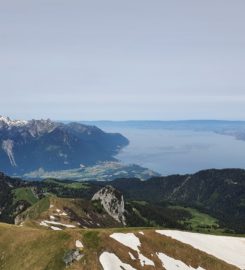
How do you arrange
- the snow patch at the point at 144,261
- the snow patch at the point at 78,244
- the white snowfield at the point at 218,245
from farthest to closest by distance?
the white snowfield at the point at 218,245, the snow patch at the point at 144,261, the snow patch at the point at 78,244

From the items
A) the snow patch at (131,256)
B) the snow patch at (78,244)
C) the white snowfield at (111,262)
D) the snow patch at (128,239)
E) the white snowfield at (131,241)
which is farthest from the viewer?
the snow patch at (128,239)

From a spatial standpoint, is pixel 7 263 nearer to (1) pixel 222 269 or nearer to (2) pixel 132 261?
(2) pixel 132 261

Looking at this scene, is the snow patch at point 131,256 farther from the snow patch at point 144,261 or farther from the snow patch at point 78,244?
the snow patch at point 78,244

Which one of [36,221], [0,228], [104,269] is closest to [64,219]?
[36,221]

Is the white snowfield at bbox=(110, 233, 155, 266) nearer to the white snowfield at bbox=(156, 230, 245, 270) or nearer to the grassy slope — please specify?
the grassy slope

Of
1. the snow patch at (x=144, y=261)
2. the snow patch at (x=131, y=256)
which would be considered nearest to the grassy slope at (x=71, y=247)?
the snow patch at (x=131, y=256)

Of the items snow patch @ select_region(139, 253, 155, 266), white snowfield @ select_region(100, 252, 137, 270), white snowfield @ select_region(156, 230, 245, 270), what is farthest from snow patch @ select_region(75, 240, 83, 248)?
white snowfield @ select_region(156, 230, 245, 270)
